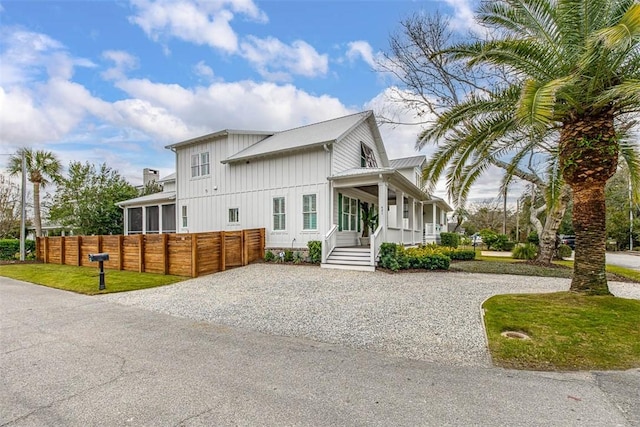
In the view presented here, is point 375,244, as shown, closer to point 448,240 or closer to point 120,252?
point 120,252

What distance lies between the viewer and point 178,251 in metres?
12.1

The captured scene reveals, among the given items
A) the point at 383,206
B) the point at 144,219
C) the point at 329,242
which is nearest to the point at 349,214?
the point at 329,242

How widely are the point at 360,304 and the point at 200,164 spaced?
542 inches

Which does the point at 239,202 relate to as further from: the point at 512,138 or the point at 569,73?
the point at 569,73

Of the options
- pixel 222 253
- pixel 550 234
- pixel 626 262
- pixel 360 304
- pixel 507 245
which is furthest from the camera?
pixel 507 245

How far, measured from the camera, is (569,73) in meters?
6.23

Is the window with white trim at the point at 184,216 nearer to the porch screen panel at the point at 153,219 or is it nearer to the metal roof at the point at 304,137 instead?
the porch screen panel at the point at 153,219

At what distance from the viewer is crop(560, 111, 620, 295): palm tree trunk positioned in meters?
6.23

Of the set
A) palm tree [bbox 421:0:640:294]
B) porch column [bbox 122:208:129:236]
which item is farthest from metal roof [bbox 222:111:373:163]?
porch column [bbox 122:208:129:236]

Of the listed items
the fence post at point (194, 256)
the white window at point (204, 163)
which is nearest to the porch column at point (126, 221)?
the white window at point (204, 163)

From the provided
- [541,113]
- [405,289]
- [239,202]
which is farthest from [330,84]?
[541,113]

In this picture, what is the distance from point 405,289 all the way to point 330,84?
10.6 meters

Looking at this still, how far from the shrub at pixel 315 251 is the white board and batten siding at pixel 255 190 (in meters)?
0.64

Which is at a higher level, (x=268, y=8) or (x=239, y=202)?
(x=268, y=8)
